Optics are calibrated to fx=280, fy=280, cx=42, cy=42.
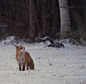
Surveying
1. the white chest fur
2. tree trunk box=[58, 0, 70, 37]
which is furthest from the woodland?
the white chest fur

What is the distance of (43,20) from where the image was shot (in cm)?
2512

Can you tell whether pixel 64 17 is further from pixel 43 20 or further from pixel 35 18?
pixel 43 20

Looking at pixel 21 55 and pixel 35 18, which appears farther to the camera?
pixel 35 18

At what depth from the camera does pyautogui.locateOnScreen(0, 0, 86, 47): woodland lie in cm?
1833

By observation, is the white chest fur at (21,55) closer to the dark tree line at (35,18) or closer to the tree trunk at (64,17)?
the dark tree line at (35,18)

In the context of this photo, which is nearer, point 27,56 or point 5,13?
point 27,56

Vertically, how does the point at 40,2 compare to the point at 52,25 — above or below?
above

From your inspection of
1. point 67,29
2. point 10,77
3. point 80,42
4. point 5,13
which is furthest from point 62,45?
point 5,13

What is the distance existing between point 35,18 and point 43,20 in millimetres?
4497

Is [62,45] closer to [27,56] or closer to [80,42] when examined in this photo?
[80,42]

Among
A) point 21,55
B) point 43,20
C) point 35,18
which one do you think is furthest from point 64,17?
point 21,55

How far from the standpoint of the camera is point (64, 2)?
1862 centimetres

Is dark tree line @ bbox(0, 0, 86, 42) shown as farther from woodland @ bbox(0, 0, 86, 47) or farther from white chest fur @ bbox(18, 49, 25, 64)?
white chest fur @ bbox(18, 49, 25, 64)

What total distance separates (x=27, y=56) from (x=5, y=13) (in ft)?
75.6
